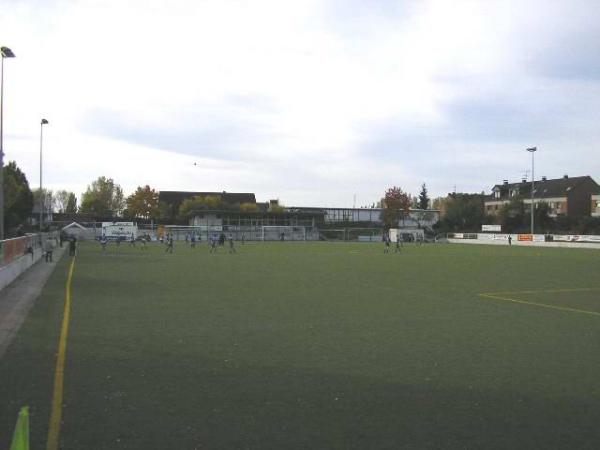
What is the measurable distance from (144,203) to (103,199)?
1850 centimetres

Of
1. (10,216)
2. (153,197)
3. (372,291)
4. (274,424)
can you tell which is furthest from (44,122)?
(153,197)

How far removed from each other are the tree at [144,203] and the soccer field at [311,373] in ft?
345

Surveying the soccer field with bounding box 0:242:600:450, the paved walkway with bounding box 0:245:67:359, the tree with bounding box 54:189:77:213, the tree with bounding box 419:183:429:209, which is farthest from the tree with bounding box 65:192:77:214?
the soccer field with bounding box 0:242:600:450

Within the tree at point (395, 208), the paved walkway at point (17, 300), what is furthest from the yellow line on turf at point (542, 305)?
the tree at point (395, 208)

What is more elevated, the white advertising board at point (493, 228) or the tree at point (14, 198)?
the tree at point (14, 198)

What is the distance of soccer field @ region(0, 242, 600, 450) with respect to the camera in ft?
18.6

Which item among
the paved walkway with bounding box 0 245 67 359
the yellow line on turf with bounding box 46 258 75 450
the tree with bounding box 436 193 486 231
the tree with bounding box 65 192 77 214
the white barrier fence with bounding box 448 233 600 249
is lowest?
the paved walkway with bounding box 0 245 67 359

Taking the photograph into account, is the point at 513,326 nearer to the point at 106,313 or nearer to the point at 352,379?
the point at 352,379

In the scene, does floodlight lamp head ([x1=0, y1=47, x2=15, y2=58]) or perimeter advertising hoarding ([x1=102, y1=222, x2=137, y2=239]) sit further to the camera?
perimeter advertising hoarding ([x1=102, y1=222, x2=137, y2=239])

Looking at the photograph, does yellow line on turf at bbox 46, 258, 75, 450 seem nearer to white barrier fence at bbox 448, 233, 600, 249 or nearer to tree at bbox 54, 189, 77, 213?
white barrier fence at bbox 448, 233, 600, 249

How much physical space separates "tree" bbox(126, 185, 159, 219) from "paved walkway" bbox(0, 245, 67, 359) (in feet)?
311

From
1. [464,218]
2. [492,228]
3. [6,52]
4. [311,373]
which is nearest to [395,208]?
[464,218]

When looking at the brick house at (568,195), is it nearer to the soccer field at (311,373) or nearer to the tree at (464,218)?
the tree at (464,218)

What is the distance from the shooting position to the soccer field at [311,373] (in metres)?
5.68
